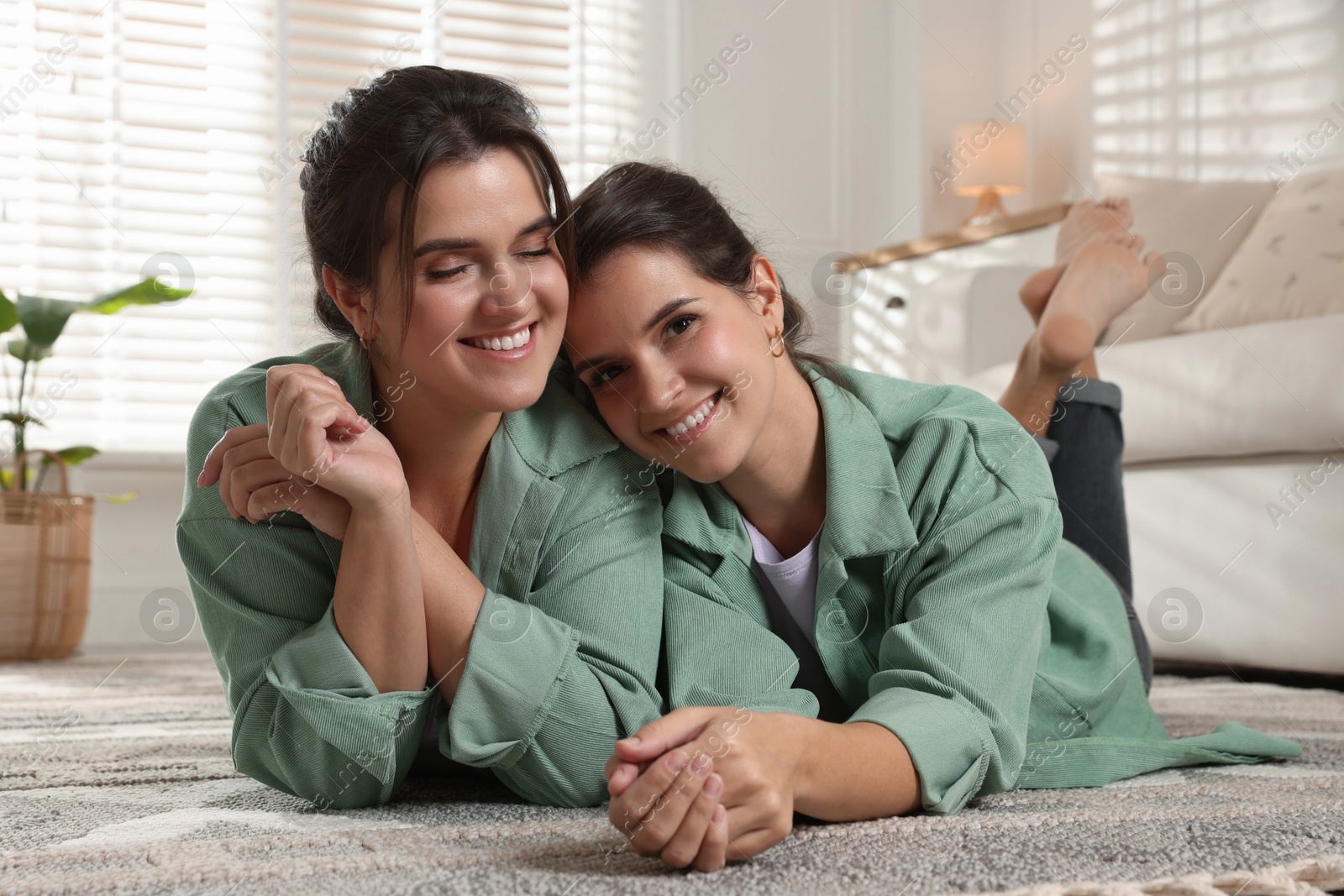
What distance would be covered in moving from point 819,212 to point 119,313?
1.88 meters

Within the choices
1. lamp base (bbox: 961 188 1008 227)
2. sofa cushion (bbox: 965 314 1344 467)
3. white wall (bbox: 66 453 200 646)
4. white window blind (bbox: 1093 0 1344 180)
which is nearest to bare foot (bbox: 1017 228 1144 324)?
sofa cushion (bbox: 965 314 1344 467)

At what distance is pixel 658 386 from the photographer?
0.90 m

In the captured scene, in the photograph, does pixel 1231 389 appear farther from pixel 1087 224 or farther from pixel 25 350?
pixel 25 350

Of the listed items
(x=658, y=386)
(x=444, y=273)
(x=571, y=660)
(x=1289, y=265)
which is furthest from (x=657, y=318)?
(x=1289, y=265)

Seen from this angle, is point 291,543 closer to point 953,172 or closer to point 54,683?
point 54,683

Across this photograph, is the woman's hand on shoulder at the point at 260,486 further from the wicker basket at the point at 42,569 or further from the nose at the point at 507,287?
the wicker basket at the point at 42,569

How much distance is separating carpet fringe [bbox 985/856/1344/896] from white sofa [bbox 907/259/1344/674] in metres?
1.10

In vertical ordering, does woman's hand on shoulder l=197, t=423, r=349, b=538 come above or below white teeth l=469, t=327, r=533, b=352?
below

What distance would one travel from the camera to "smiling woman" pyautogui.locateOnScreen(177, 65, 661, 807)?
0.81 metres

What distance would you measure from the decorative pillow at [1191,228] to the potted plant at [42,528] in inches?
76.5

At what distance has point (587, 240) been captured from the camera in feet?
3.09

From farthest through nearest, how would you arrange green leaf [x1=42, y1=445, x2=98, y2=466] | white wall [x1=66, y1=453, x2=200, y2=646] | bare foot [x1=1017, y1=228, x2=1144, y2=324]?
white wall [x1=66, y1=453, x2=200, y2=646] → green leaf [x1=42, y1=445, x2=98, y2=466] → bare foot [x1=1017, y1=228, x2=1144, y2=324]

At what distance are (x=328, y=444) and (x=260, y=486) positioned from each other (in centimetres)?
7

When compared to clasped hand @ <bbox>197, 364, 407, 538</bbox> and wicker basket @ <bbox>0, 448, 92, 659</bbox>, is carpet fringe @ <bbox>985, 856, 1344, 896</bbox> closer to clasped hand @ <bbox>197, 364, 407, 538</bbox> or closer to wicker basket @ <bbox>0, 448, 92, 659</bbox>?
clasped hand @ <bbox>197, 364, 407, 538</bbox>
